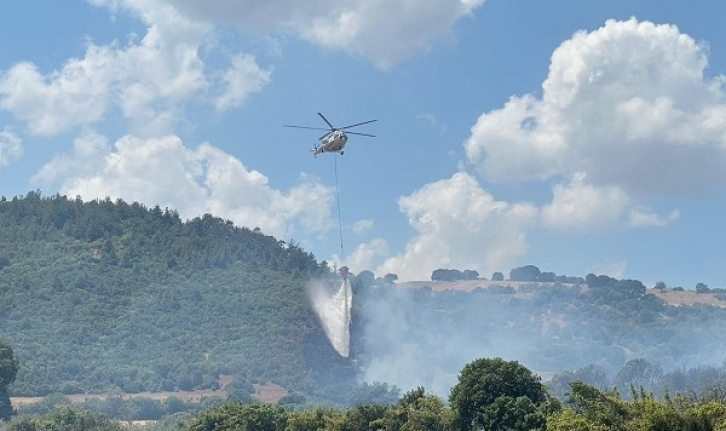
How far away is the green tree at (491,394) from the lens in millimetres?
103250

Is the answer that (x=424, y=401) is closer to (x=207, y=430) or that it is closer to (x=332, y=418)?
(x=332, y=418)

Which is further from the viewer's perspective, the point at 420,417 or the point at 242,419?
the point at 242,419

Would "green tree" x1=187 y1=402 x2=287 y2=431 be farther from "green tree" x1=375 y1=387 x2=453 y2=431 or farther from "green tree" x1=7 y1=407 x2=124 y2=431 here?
"green tree" x1=7 y1=407 x2=124 y2=431

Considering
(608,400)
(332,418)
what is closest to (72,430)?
(332,418)

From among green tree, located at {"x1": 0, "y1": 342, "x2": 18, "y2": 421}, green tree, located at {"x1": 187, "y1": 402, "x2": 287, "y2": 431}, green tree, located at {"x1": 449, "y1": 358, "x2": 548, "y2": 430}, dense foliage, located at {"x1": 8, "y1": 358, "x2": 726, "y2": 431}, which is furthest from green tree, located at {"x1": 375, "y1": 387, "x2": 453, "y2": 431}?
green tree, located at {"x1": 0, "y1": 342, "x2": 18, "y2": 421}

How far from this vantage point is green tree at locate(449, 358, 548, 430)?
10325 cm

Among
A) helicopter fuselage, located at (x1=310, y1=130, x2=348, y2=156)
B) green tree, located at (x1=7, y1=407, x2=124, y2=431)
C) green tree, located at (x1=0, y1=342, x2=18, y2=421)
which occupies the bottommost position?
green tree, located at (x1=7, y1=407, x2=124, y2=431)

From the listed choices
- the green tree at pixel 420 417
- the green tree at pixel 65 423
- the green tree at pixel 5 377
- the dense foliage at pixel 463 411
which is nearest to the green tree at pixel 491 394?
the dense foliage at pixel 463 411

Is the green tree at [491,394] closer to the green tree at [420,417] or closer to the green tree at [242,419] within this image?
the green tree at [420,417]

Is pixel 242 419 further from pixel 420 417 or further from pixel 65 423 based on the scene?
pixel 65 423

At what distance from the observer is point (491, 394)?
4158 inches

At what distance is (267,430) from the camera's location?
118000mm

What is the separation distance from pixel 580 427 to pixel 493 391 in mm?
37849

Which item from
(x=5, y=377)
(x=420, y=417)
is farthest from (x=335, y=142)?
(x=5, y=377)
